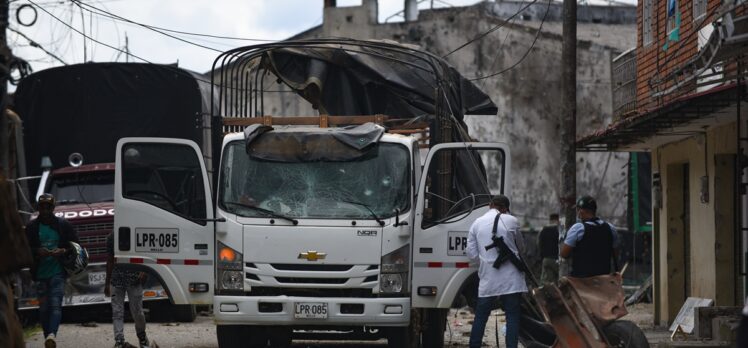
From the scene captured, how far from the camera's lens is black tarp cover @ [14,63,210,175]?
20406mm

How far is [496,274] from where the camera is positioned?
41.0 ft

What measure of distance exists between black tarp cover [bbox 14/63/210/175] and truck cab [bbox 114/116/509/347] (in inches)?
282

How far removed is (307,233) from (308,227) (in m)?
0.07

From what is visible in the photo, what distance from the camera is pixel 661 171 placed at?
21.5 meters

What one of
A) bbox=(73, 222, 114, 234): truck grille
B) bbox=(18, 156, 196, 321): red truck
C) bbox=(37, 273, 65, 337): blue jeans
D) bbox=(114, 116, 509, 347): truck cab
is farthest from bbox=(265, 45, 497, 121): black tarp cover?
bbox=(73, 222, 114, 234): truck grille

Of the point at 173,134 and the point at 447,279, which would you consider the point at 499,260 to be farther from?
the point at 173,134

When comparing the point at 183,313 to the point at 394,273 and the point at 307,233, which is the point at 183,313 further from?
the point at 394,273

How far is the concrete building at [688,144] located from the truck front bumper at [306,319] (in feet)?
12.1

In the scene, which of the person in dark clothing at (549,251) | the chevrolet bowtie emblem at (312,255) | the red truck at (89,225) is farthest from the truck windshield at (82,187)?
the person in dark clothing at (549,251)

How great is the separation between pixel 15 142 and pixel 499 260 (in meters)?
9.78

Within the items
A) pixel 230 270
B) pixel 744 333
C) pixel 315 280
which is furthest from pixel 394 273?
pixel 744 333

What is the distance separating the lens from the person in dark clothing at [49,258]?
13570 millimetres

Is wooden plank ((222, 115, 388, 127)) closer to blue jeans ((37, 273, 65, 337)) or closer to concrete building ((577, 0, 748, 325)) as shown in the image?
blue jeans ((37, 273, 65, 337))

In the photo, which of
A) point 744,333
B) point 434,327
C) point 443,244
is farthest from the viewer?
point 434,327
